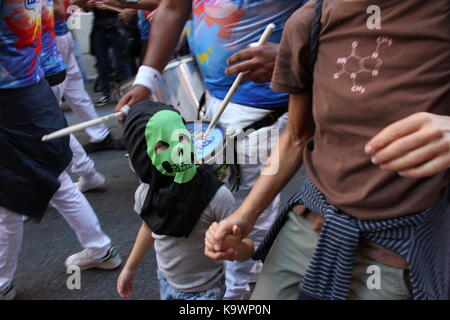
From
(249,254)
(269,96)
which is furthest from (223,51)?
(249,254)

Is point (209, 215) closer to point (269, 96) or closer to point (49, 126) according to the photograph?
point (269, 96)

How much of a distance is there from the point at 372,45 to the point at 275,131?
3.46 feet

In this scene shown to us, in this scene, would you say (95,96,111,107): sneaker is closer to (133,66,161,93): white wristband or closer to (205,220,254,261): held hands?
(133,66,161,93): white wristband

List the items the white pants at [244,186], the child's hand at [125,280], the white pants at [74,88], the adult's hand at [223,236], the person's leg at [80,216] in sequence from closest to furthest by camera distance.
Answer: the adult's hand at [223,236] < the child's hand at [125,280] < the white pants at [244,186] < the person's leg at [80,216] < the white pants at [74,88]

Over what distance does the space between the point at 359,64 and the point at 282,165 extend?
441mm

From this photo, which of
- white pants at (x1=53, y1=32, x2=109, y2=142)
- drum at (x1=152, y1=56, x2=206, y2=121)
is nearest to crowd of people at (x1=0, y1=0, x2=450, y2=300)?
drum at (x1=152, y1=56, x2=206, y2=121)

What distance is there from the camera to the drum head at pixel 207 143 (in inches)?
82.4

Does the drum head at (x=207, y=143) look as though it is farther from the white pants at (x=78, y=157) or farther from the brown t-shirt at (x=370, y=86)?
the white pants at (x=78, y=157)

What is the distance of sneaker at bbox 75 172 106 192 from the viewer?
3990 mm

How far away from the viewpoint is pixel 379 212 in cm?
114

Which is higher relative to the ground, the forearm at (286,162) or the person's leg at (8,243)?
the forearm at (286,162)

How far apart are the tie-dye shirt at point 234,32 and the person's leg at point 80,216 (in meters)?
1.14

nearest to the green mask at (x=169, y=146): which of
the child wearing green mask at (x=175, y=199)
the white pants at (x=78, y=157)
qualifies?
the child wearing green mask at (x=175, y=199)

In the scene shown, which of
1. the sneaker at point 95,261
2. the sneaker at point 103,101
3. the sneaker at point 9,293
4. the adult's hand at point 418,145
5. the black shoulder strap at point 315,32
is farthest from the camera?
the sneaker at point 103,101
